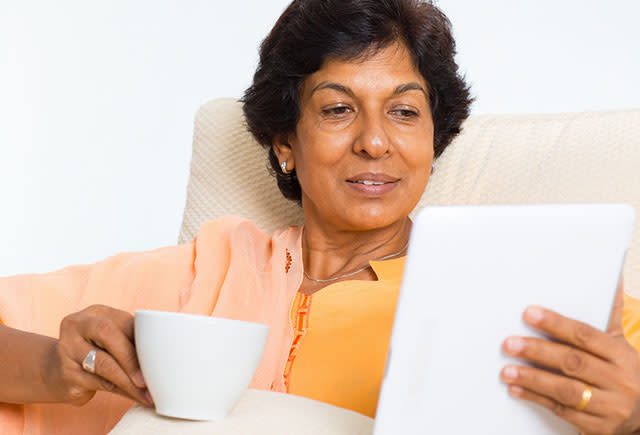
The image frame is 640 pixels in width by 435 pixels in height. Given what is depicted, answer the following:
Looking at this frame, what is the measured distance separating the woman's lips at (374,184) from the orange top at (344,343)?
0.59 ft

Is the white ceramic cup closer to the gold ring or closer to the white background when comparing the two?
the gold ring

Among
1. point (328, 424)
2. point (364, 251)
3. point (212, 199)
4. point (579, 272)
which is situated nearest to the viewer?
point (579, 272)

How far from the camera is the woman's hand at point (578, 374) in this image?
71 centimetres

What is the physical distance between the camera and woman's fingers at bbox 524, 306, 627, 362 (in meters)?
0.70

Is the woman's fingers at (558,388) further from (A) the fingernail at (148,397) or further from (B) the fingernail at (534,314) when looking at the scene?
(A) the fingernail at (148,397)

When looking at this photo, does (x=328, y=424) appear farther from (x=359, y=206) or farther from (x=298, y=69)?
(x=298, y=69)

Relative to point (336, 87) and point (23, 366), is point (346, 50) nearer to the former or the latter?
point (336, 87)

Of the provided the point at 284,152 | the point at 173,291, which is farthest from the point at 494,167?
the point at 173,291

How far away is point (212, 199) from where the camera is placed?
180 cm

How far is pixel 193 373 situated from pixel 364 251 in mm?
794

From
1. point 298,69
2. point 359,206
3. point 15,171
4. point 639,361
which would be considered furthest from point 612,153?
point 15,171

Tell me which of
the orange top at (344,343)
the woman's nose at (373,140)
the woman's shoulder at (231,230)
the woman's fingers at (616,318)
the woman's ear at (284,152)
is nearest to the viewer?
the woman's fingers at (616,318)

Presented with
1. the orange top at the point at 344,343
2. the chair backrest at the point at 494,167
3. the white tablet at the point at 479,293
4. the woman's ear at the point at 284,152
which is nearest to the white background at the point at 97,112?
the chair backrest at the point at 494,167

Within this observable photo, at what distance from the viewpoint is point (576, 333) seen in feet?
2.34
